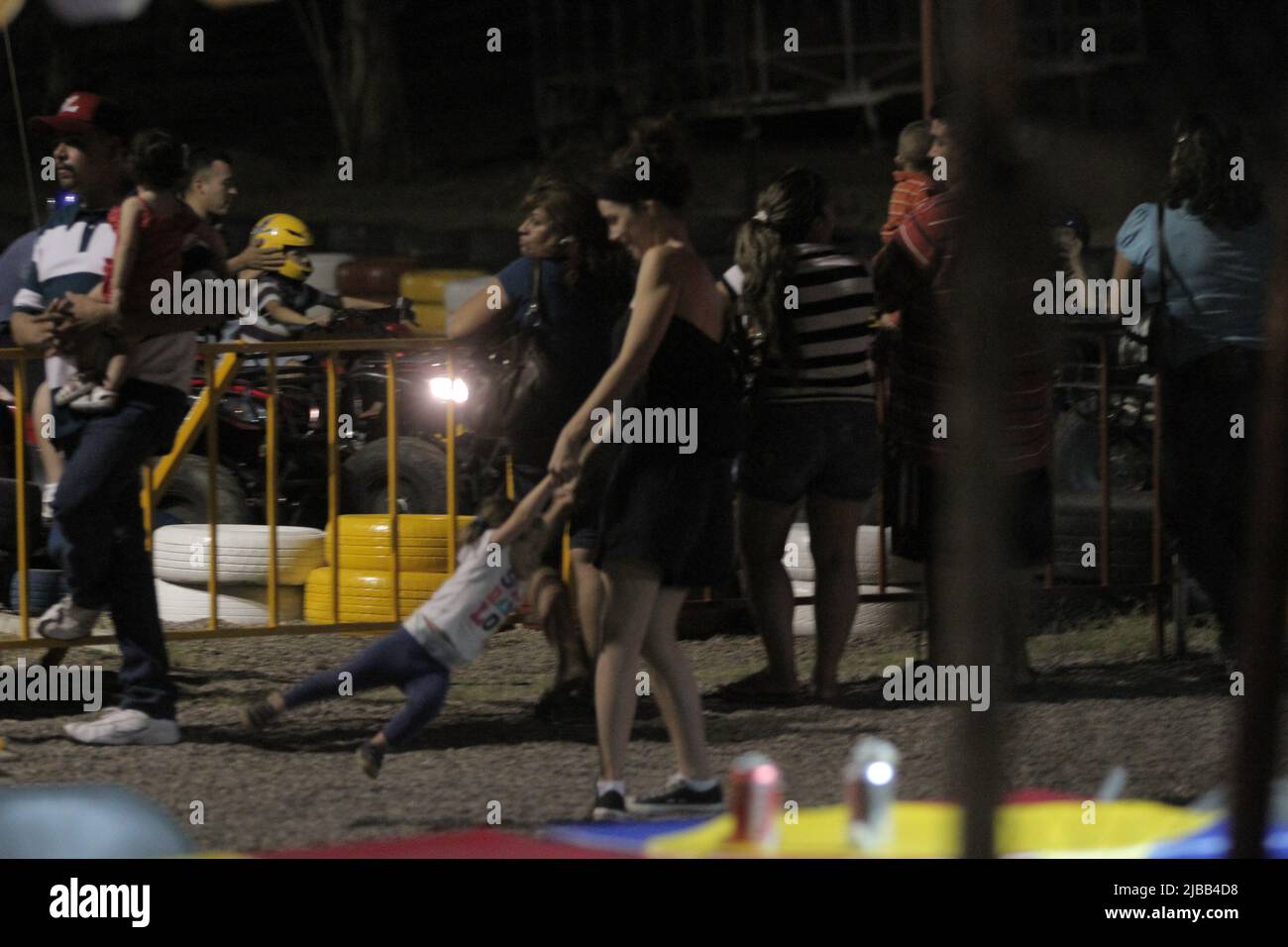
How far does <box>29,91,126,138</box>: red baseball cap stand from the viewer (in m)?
6.88

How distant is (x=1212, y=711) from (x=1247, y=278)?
1547mm

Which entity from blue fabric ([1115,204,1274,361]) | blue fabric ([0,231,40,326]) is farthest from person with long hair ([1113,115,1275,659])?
blue fabric ([0,231,40,326])

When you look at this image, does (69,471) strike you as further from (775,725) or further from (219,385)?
(775,725)

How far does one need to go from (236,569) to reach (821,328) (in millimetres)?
2720

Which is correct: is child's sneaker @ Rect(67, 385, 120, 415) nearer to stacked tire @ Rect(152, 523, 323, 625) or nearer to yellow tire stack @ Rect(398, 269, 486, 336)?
stacked tire @ Rect(152, 523, 323, 625)

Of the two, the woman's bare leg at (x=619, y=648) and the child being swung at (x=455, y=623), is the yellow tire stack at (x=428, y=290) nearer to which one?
the child being swung at (x=455, y=623)

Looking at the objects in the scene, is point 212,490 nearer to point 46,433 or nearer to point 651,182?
point 46,433

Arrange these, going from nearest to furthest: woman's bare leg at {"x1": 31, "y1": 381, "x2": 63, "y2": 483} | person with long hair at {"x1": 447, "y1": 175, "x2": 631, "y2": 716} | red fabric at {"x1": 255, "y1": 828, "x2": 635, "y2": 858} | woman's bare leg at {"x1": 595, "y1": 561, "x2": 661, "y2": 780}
Result: red fabric at {"x1": 255, "y1": 828, "x2": 635, "y2": 858}, woman's bare leg at {"x1": 595, "y1": 561, "x2": 661, "y2": 780}, person with long hair at {"x1": 447, "y1": 175, "x2": 631, "y2": 716}, woman's bare leg at {"x1": 31, "y1": 381, "x2": 63, "y2": 483}

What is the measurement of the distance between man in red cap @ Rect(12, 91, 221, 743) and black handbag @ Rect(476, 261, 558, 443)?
99 cm

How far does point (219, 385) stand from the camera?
7.85 m

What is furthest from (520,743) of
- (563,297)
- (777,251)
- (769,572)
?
(777,251)

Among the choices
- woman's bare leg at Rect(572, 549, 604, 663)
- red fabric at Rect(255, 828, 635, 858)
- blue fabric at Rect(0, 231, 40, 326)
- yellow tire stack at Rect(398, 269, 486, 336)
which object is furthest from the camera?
yellow tire stack at Rect(398, 269, 486, 336)

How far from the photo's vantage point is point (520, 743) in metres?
7.09
